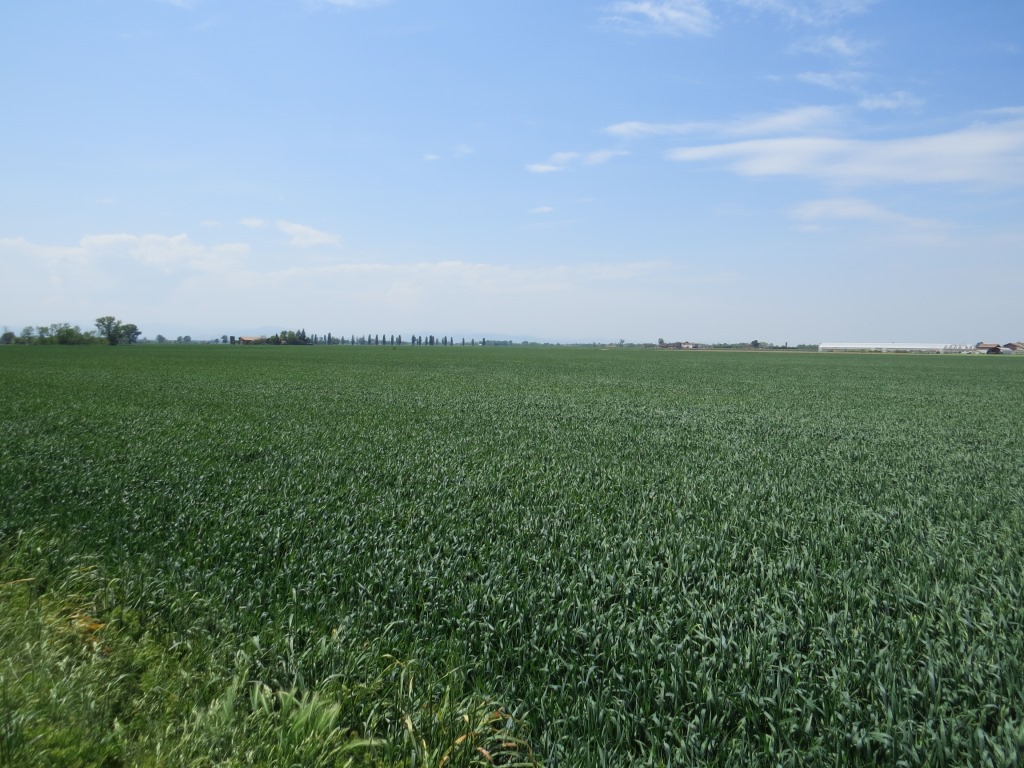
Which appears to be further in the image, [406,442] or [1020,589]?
[406,442]

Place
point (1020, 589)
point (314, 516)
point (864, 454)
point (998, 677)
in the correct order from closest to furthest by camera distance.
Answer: point (998, 677) < point (1020, 589) < point (314, 516) < point (864, 454)

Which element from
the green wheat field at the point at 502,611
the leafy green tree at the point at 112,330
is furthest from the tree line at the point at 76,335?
the green wheat field at the point at 502,611

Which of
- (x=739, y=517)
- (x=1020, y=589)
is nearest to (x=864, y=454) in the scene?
(x=739, y=517)

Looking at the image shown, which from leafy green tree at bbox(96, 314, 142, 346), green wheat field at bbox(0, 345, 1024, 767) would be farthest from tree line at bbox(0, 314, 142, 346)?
green wheat field at bbox(0, 345, 1024, 767)

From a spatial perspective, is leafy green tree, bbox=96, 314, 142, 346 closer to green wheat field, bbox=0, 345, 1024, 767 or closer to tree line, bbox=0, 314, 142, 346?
tree line, bbox=0, 314, 142, 346

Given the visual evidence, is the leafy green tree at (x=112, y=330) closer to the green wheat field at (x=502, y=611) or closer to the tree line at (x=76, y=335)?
the tree line at (x=76, y=335)

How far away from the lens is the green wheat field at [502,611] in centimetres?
366

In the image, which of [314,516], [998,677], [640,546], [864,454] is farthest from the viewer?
[864,454]

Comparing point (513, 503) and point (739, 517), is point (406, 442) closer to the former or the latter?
point (513, 503)

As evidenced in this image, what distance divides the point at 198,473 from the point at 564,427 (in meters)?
9.67

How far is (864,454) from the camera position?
44.4 ft

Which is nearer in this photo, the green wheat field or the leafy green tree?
the green wheat field

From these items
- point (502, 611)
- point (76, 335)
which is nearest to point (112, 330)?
point (76, 335)

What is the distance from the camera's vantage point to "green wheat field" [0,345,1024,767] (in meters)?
3.66
